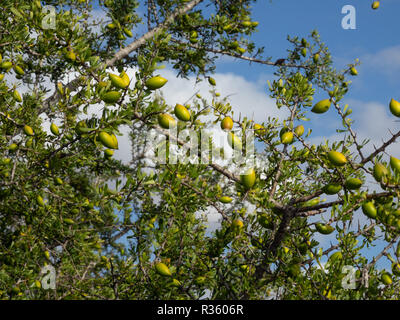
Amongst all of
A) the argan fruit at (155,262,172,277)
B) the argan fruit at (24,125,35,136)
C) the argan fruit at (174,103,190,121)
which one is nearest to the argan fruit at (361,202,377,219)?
the argan fruit at (174,103,190,121)

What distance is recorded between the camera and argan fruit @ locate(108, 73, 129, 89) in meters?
1.94

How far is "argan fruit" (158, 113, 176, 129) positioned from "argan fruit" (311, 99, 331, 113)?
1004mm

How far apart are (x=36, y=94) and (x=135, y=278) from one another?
250 cm

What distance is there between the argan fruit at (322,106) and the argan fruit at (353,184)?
67cm

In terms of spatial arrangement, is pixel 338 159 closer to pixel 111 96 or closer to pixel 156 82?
pixel 156 82

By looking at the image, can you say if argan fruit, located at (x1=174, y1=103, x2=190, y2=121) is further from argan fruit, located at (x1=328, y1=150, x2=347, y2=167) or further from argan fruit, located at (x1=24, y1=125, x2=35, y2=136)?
argan fruit, located at (x1=24, y1=125, x2=35, y2=136)

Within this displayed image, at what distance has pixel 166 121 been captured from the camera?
199 centimetres

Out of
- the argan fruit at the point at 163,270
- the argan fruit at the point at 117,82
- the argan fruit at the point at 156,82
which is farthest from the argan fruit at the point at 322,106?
the argan fruit at the point at 163,270

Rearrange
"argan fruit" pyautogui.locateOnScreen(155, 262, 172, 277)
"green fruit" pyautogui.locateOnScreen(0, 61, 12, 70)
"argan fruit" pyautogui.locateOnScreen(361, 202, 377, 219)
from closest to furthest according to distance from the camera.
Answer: "argan fruit" pyautogui.locateOnScreen(361, 202, 377, 219) < "argan fruit" pyautogui.locateOnScreen(155, 262, 172, 277) < "green fruit" pyautogui.locateOnScreen(0, 61, 12, 70)

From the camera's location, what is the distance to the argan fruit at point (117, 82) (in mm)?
1944

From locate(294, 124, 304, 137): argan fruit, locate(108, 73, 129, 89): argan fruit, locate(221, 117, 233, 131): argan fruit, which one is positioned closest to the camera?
locate(108, 73, 129, 89): argan fruit

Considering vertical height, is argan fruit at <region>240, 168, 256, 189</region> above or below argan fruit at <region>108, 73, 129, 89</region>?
below

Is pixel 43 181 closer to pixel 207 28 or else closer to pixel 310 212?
pixel 310 212
